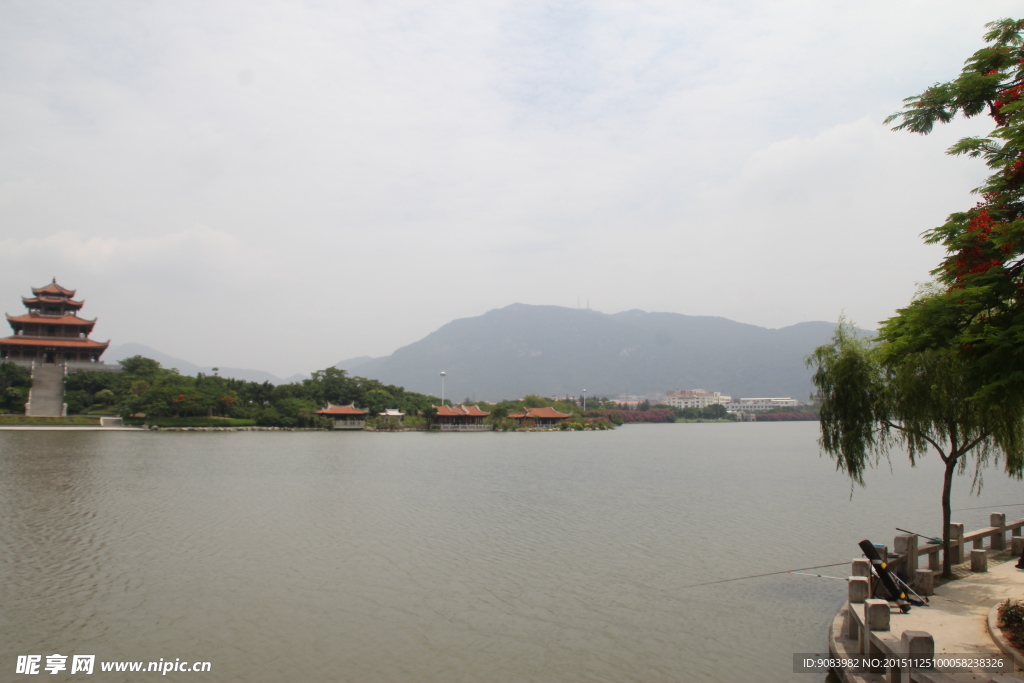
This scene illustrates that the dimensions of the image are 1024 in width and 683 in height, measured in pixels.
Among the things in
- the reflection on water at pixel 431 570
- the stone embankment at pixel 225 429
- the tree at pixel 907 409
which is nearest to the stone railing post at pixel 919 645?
the reflection on water at pixel 431 570

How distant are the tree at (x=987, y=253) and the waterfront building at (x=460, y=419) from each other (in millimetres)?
72090

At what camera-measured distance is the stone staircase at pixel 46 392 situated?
5978 cm

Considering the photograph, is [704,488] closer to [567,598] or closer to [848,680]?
[567,598]

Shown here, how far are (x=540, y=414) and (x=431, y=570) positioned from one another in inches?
3036

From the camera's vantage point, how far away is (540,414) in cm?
9025

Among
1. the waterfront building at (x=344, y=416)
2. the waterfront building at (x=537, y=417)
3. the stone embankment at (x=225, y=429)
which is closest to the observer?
the stone embankment at (x=225, y=429)

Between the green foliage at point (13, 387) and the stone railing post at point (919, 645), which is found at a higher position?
the green foliage at point (13, 387)

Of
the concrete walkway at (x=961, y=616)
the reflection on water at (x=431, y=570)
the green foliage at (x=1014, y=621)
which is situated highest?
the green foliage at (x=1014, y=621)

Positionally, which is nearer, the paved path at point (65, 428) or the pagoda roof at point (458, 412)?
the paved path at point (65, 428)

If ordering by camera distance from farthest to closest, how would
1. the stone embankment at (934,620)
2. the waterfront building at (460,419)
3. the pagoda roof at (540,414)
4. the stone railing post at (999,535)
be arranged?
the pagoda roof at (540,414)
the waterfront building at (460,419)
the stone railing post at (999,535)
the stone embankment at (934,620)

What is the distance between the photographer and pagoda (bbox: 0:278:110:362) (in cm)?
6588

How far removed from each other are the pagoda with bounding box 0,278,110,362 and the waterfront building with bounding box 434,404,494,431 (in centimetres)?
3891

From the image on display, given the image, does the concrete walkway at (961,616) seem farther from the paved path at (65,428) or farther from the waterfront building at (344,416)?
the waterfront building at (344,416)

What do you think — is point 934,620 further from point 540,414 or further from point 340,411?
point 540,414
